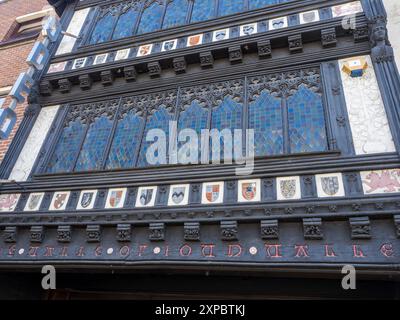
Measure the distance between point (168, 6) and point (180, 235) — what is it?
286 inches

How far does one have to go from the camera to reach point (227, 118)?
7340mm

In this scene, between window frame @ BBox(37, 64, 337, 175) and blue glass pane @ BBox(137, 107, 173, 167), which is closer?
window frame @ BBox(37, 64, 337, 175)

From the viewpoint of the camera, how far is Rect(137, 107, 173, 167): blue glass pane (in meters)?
7.39

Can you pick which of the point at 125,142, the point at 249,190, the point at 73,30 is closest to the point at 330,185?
the point at 249,190

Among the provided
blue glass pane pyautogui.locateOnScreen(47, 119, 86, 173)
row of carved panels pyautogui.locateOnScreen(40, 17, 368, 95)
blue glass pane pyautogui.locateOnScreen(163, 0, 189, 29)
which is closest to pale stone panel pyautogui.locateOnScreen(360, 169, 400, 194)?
row of carved panels pyautogui.locateOnScreen(40, 17, 368, 95)

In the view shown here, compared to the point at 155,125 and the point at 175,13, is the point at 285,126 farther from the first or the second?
the point at 175,13

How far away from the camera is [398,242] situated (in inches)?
188

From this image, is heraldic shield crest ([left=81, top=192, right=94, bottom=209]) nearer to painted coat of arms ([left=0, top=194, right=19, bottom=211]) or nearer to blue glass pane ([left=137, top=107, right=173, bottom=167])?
blue glass pane ([left=137, top=107, right=173, bottom=167])

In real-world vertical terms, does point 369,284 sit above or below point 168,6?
below

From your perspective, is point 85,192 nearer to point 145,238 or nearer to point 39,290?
point 145,238

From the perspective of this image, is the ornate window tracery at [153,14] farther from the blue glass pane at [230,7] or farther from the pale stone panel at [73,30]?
the pale stone panel at [73,30]

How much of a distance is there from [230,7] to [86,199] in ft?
20.0
